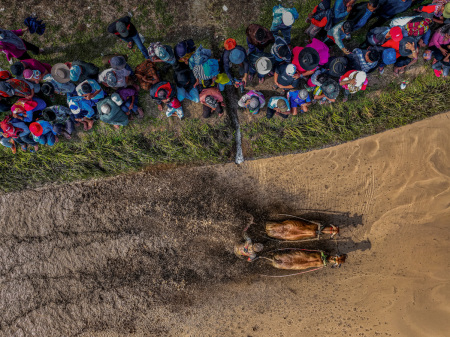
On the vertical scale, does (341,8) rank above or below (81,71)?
above

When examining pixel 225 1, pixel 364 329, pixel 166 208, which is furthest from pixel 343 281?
pixel 225 1

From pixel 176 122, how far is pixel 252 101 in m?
2.00

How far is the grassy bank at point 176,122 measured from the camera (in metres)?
6.36

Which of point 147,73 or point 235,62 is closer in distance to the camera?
point 235,62

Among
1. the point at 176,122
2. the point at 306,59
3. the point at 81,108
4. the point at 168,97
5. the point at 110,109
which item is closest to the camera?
the point at 306,59

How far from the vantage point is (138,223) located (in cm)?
671

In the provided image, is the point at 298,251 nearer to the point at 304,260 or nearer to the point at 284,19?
the point at 304,260

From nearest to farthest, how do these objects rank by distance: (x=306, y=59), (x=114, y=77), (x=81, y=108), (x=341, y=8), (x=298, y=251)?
(x=306, y=59) → (x=341, y=8) → (x=114, y=77) → (x=81, y=108) → (x=298, y=251)

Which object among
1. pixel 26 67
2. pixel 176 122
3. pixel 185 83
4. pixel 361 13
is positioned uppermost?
pixel 361 13

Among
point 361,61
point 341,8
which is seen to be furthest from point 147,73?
point 361,61

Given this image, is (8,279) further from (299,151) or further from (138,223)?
(299,151)

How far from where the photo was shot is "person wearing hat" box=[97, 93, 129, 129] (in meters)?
5.53

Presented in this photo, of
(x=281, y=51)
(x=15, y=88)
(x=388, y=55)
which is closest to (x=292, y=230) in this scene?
(x=281, y=51)

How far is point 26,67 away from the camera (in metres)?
5.77
